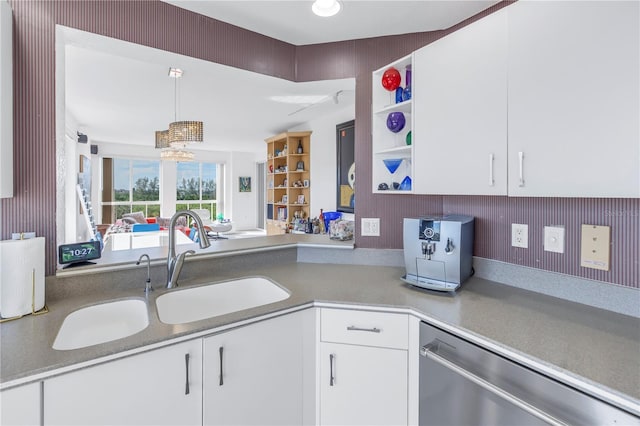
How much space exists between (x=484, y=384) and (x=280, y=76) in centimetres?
190

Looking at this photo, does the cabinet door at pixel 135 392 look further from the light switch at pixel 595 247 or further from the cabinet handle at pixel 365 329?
the light switch at pixel 595 247

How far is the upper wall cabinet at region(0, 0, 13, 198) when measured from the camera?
44.4 inches

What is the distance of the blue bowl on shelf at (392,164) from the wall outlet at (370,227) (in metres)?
0.33

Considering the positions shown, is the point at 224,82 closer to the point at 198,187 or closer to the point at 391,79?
the point at 391,79

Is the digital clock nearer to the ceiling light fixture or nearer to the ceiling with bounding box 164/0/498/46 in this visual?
the ceiling with bounding box 164/0/498/46

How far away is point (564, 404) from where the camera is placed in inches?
33.2

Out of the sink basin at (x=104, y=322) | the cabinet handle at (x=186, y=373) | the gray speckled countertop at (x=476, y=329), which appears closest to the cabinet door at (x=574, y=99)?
the gray speckled countertop at (x=476, y=329)

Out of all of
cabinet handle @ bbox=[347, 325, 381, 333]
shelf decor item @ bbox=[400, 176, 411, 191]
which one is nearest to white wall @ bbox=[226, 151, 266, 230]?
shelf decor item @ bbox=[400, 176, 411, 191]

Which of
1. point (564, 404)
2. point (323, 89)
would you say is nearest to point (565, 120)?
point (564, 404)

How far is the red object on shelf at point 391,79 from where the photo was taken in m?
1.75

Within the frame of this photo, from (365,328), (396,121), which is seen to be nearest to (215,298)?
(365,328)

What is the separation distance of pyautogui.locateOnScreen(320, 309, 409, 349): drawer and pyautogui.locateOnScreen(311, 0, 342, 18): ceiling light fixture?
52.8 inches

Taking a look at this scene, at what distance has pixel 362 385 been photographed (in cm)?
132

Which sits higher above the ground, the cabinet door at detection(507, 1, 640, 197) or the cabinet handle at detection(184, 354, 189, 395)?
the cabinet door at detection(507, 1, 640, 197)
